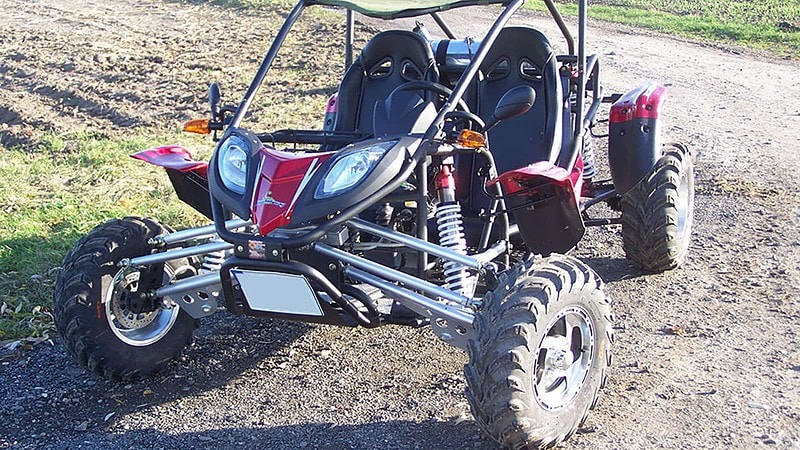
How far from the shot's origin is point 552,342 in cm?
403

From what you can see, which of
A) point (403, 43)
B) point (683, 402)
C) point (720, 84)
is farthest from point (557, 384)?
point (720, 84)

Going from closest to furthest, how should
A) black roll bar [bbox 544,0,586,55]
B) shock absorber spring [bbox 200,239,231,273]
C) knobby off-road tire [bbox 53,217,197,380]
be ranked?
1. knobby off-road tire [bbox 53,217,197,380]
2. shock absorber spring [bbox 200,239,231,273]
3. black roll bar [bbox 544,0,586,55]

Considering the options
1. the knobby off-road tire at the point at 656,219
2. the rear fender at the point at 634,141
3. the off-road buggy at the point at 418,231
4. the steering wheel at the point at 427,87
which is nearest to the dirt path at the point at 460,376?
the knobby off-road tire at the point at 656,219

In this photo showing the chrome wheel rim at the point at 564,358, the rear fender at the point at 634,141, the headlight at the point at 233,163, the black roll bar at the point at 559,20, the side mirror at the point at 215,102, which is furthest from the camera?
the rear fender at the point at 634,141

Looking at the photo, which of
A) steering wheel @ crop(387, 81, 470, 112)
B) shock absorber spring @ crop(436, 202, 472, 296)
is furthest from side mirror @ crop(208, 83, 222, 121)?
shock absorber spring @ crop(436, 202, 472, 296)

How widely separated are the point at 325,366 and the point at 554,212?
1.46 meters

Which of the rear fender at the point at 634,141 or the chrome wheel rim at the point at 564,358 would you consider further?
the rear fender at the point at 634,141

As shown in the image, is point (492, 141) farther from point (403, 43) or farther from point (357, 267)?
point (357, 267)

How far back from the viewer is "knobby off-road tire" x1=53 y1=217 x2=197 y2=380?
450 centimetres

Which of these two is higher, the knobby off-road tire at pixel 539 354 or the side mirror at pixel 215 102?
the side mirror at pixel 215 102

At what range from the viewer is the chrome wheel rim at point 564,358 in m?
3.99

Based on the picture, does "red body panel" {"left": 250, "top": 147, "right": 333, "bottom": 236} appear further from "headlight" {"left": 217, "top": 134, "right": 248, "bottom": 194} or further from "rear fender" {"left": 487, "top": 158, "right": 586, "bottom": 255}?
"rear fender" {"left": 487, "top": 158, "right": 586, "bottom": 255}

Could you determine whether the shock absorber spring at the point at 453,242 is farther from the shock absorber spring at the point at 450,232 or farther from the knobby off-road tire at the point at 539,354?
the knobby off-road tire at the point at 539,354

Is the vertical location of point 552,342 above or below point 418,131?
below
